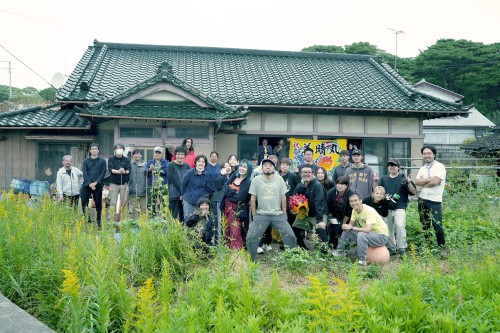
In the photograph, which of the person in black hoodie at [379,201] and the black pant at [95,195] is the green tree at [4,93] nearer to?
the black pant at [95,195]

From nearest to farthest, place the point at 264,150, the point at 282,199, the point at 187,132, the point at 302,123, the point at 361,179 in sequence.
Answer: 1. the point at 282,199
2. the point at 361,179
3. the point at 187,132
4. the point at 264,150
5. the point at 302,123

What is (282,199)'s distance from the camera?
6328mm

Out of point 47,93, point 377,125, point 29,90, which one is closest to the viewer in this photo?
point 377,125

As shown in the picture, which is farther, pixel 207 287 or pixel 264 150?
pixel 264 150

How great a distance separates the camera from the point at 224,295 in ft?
12.9

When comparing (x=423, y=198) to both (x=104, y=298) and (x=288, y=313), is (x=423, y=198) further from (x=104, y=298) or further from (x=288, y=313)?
(x=104, y=298)

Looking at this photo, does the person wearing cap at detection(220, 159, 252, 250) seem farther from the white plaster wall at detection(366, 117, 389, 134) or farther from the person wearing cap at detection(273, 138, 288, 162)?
the white plaster wall at detection(366, 117, 389, 134)

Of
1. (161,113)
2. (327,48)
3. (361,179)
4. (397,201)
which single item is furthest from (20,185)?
(327,48)

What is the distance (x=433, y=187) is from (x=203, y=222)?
140 inches

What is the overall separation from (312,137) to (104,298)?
33.1ft

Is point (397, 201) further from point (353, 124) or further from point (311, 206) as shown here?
point (353, 124)

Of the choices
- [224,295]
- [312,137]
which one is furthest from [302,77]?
[224,295]

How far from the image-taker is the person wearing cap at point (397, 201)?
21.4ft

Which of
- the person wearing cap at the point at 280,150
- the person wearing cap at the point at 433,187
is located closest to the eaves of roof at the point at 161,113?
the person wearing cap at the point at 280,150
